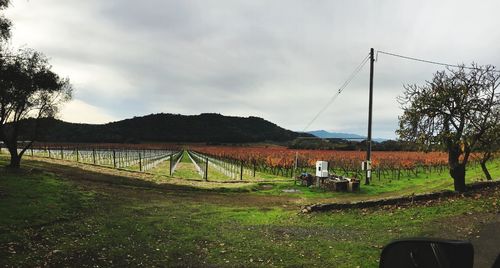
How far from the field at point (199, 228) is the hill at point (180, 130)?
10604 centimetres

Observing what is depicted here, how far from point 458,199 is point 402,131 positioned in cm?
393

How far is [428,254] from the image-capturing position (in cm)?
208

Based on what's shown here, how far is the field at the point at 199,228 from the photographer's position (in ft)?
29.7

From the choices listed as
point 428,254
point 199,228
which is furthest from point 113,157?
point 428,254

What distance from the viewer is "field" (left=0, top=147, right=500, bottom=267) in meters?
9.05

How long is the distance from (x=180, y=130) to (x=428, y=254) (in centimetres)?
16301

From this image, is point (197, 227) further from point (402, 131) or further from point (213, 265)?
point (402, 131)

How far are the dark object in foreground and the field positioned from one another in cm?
643

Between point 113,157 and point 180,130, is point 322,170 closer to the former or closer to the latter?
point 113,157

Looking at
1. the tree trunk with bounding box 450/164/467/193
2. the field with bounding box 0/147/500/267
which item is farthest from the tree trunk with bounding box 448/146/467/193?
the field with bounding box 0/147/500/267

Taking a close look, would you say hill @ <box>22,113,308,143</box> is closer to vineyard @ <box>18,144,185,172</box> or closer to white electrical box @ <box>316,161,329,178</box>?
vineyard @ <box>18,144,185,172</box>

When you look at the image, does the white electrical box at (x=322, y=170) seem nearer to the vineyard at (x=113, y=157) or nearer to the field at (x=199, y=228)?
the field at (x=199, y=228)

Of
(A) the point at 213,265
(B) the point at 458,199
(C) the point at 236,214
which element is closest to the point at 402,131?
(B) the point at 458,199

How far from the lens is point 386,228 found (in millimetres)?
11883
